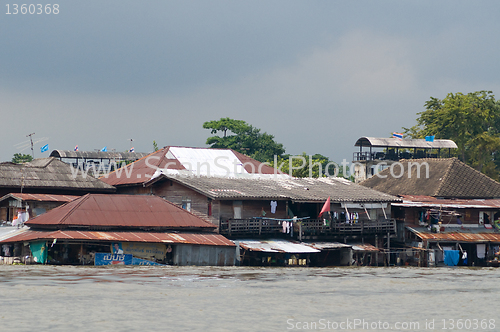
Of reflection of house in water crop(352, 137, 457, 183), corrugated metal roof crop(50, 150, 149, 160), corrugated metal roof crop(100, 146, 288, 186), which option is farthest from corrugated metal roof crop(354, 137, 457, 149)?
corrugated metal roof crop(50, 150, 149, 160)

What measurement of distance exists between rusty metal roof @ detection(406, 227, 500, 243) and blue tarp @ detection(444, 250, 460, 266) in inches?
29.1

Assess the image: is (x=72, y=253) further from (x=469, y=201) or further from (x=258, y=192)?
(x=469, y=201)

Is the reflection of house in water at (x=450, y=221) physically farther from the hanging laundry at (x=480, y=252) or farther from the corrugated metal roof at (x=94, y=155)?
the corrugated metal roof at (x=94, y=155)

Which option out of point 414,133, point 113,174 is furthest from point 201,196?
point 414,133

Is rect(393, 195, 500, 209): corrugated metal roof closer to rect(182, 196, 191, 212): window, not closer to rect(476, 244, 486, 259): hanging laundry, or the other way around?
rect(476, 244, 486, 259): hanging laundry

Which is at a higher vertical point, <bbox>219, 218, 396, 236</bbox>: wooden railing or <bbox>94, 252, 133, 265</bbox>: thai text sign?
<bbox>219, 218, 396, 236</bbox>: wooden railing

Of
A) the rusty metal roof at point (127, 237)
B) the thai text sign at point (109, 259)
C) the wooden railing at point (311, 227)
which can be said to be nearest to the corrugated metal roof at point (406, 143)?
the wooden railing at point (311, 227)

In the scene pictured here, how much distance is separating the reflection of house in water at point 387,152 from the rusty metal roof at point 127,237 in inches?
1242

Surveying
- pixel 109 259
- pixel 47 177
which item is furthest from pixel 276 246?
pixel 47 177

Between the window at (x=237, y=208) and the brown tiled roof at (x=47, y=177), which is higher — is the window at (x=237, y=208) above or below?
below

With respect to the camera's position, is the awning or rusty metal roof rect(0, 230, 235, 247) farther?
the awning

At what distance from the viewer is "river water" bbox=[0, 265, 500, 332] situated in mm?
17766

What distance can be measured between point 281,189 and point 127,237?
37.1ft

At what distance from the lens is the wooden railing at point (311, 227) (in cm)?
3606
